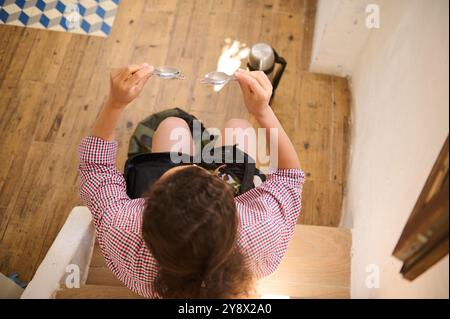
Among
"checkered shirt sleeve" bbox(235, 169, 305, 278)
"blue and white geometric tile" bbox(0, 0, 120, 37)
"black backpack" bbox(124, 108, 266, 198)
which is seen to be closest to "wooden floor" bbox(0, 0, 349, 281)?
"blue and white geometric tile" bbox(0, 0, 120, 37)

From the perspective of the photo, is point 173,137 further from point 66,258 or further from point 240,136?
point 66,258

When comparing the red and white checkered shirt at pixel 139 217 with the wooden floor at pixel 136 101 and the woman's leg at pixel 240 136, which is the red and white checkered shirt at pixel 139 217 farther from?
the wooden floor at pixel 136 101

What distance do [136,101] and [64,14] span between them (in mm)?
819

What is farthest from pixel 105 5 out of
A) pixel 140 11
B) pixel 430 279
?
pixel 430 279

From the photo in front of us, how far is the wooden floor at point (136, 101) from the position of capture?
1.79 metres

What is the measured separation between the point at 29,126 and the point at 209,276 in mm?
1607

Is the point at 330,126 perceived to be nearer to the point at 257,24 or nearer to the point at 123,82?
the point at 257,24

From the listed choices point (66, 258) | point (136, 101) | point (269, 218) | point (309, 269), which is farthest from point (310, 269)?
point (136, 101)

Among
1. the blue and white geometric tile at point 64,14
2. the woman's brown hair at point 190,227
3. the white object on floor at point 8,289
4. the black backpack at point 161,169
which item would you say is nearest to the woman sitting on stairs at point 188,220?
the woman's brown hair at point 190,227

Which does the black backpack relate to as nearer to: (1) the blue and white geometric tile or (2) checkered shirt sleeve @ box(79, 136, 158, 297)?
(2) checkered shirt sleeve @ box(79, 136, 158, 297)

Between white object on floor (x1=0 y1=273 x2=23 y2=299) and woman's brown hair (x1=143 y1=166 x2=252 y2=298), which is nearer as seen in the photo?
woman's brown hair (x1=143 y1=166 x2=252 y2=298)

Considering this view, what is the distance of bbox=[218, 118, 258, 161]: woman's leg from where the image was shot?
1.47 m

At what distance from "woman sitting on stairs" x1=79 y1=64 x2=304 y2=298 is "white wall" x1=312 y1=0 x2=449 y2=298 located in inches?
11.4

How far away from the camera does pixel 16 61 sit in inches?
83.4
